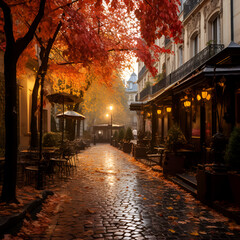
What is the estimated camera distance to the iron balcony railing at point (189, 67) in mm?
14250

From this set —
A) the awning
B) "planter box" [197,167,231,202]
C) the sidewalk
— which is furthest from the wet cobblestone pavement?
the awning

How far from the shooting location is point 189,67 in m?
17.6

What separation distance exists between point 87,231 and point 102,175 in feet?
20.5

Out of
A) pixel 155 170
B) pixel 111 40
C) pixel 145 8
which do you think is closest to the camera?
pixel 145 8

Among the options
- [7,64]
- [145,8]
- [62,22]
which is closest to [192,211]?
[7,64]

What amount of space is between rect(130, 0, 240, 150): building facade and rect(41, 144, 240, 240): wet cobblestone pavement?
2101mm

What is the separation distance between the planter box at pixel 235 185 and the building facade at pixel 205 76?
1.17 m

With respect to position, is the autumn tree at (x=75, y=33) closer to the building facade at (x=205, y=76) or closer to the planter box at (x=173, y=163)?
the building facade at (x=205, y=76)

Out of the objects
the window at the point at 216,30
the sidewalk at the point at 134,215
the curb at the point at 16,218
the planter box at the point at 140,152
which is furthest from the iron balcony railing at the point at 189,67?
the curb at the point at 16,218

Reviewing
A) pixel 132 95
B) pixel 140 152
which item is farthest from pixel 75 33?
pixel 132 95

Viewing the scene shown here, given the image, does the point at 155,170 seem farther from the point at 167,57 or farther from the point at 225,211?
the point at 167,57

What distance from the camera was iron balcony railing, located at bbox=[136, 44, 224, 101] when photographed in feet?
46.8

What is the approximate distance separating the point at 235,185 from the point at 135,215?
2166mm

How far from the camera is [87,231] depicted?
4.74 metres
